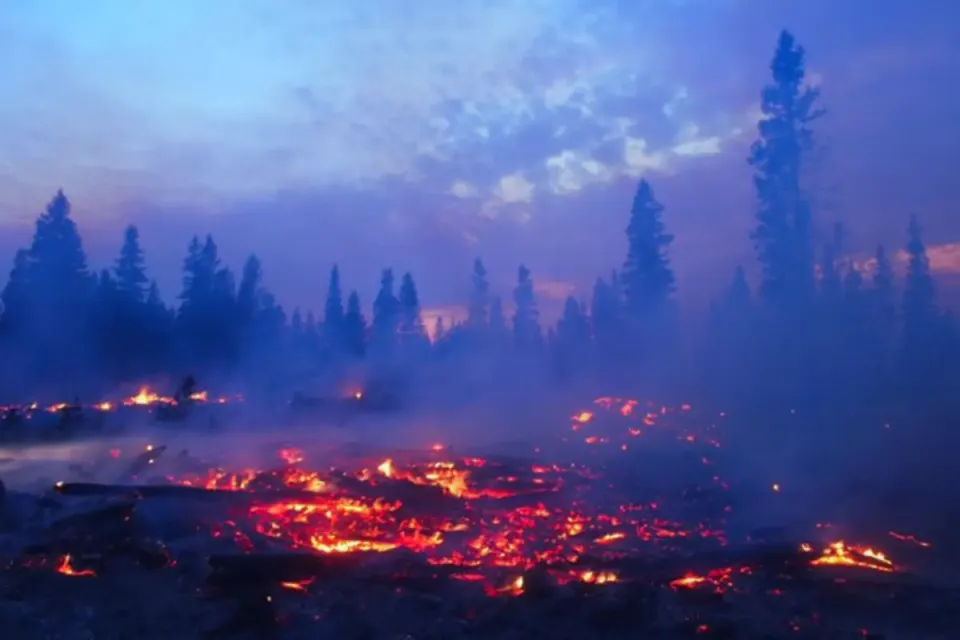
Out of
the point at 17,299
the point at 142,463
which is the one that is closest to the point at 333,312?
the point at 17,299

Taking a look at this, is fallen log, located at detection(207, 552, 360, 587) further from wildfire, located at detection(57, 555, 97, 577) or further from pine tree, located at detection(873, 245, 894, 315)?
pine tree, located at detection(873, 245, 894, 315)

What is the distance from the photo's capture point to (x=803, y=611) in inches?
390

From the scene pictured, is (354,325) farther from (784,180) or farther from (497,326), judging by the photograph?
(784,180)

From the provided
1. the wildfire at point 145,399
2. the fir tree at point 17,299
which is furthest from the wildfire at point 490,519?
the fir tree at point 17,299

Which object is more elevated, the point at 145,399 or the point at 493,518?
the point at 145,399

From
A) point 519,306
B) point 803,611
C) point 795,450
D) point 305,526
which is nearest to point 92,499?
point 305,526

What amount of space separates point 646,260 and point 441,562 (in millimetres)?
57384

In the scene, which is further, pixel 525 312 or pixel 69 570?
pixel 525 312

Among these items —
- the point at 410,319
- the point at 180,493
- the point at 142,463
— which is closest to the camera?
the point at 180,493

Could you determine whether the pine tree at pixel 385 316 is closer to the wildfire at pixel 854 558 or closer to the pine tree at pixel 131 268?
the pine tree at pixel 131 268

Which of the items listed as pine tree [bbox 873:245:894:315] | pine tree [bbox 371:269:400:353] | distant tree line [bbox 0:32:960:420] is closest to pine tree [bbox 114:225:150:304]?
distant tree line [bbox 0:32:960:420]

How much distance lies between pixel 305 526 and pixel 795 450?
61.4 feet

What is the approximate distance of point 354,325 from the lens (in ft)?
318

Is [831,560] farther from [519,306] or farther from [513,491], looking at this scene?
[519,306]
